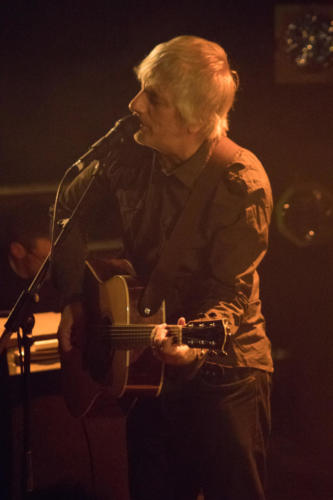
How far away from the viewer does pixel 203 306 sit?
205 centimetres

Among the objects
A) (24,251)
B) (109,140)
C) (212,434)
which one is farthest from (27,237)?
(212,434)

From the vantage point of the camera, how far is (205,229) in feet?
7.07

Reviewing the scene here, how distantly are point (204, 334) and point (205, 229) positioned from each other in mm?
415

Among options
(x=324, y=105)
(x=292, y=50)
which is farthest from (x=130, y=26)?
(x=324, y=105)

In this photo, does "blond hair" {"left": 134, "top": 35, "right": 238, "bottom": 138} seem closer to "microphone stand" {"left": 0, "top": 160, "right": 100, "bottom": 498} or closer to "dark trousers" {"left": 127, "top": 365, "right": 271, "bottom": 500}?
"microphone stand" {"left": 0, "top": 160, "right": 100, "bottom": 498}

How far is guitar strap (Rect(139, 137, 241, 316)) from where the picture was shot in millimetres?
2146

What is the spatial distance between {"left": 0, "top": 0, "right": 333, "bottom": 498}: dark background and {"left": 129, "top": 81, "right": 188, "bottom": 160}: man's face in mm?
1569

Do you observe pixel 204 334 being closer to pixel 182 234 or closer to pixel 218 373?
pixel 218 373

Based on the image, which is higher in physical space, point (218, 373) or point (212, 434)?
point (218, 373)

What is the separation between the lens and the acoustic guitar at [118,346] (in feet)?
6.42

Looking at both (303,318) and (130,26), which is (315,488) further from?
(130,26)

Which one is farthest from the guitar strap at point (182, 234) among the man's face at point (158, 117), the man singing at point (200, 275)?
the man's face at point (158, 117)

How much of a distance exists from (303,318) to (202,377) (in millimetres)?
2201

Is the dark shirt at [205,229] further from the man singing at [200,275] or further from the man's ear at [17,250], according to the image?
the man's ear at [17,250]
